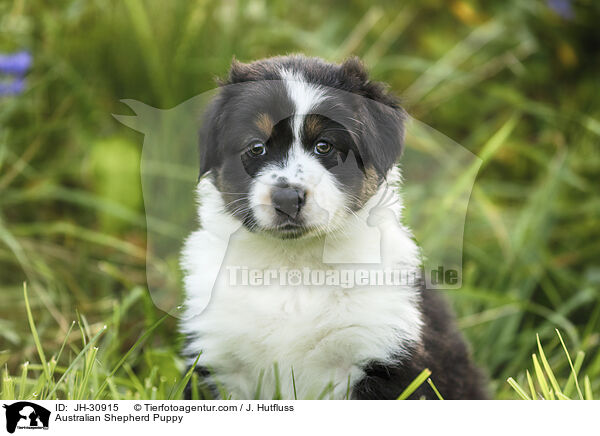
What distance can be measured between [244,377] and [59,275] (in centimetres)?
243

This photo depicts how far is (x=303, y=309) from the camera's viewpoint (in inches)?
106

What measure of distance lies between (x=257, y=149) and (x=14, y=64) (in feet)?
10.4

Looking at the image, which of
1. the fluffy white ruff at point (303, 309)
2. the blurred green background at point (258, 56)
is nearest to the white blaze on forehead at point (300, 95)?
the fluffy white ruff at point (303, 309)

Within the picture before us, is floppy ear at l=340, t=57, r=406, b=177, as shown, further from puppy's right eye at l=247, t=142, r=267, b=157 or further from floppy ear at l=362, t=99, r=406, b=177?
puppy's right eye at l=247, t=142, r=267, b=157

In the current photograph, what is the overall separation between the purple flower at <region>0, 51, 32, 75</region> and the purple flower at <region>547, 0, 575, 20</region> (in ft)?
14.0

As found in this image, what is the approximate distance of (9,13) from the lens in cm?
516

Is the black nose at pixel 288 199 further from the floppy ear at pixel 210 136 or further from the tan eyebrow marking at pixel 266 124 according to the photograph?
the floppy ear at pixel 210 136

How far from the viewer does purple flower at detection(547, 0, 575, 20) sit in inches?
211

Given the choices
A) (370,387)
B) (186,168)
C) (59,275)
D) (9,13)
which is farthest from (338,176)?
(9,13)

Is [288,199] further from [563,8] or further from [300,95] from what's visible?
[563,8]

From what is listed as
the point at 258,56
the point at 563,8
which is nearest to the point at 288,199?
the point at 258,56

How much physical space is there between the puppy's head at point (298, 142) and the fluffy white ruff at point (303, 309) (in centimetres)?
12
